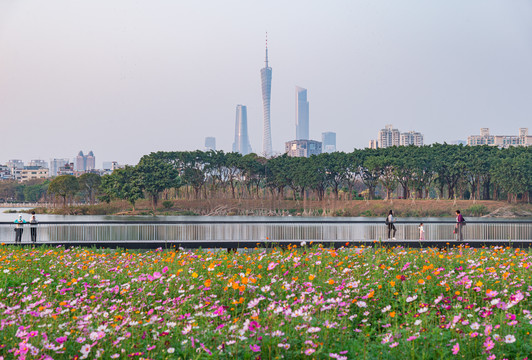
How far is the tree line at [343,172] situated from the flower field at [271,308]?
60079 millimetres

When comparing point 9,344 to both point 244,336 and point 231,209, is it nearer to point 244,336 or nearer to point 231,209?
point 244,336

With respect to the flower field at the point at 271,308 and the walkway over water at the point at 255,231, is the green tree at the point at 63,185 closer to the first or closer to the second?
the walkway over water at the point at 255,231

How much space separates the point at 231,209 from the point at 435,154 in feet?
97.6

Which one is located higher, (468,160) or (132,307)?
(468,160)

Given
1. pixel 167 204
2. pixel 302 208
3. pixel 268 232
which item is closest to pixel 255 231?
pixel 268 232

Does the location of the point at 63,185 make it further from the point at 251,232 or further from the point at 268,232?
the point at 268,232

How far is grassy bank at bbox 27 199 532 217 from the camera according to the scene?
211 feet

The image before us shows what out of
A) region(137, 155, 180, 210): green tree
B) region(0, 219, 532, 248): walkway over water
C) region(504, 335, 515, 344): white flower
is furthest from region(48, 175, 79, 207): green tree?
region(504, 335, 515, 344): white flower

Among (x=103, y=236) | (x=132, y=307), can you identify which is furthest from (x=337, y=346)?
(x=103, y=236)

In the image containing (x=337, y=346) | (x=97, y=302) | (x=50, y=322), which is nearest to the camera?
(x=337, y=346)

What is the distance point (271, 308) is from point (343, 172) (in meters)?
69.9

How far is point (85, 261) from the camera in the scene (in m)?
11.4

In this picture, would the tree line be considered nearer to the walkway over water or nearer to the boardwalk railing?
the boardwalk railing

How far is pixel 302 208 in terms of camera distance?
2869 inches
